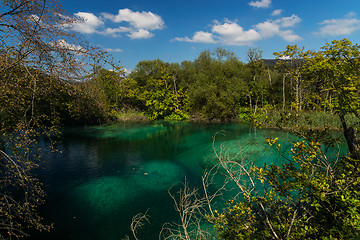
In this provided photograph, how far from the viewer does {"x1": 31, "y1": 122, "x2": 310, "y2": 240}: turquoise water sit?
30.4 feet

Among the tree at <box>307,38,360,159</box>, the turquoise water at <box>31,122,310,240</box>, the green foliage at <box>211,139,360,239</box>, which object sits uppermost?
the tree at <box>307,38,360,159</box>

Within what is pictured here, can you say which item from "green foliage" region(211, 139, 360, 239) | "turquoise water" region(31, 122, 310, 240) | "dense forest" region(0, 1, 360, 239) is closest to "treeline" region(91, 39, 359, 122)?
"turquoise water" region(31, 122, 310, 240)

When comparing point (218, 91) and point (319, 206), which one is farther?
point (218, 91)

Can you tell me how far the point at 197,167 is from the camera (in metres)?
15.4

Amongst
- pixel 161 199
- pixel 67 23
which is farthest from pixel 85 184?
pixel 67 23

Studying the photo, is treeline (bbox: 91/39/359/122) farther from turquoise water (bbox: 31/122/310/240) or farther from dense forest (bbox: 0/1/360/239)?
dense forest (bbox: 0/1/360/239)

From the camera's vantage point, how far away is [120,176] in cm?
1423

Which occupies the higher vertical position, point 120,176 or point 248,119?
point 248,119

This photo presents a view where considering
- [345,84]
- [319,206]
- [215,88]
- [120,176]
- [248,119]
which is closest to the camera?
[319,206]

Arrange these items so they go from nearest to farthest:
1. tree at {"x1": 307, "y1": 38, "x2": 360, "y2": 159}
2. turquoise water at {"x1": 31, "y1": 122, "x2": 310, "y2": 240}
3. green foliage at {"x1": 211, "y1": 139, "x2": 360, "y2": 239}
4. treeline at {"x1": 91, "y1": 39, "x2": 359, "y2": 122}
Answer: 1. green foliage at {"x1": 211, "y1": 139, "x2": 360, "y2": 239}
2. tree at {"x1": 307, "y1": 38, "x2": 360, "y2": 159}
3. turquoise water at {"x1": 31, "y1": 122, "x2": 310, "y2": 240}
4. treeline at {"x1": 91, "y1": 39, "x2": 359, "y2": 122}

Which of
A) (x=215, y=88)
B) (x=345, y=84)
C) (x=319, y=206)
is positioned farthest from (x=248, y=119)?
(x=215, y=88)

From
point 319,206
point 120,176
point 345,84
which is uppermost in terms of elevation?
point 345,84

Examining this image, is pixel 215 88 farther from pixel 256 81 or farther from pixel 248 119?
pixel 248 119

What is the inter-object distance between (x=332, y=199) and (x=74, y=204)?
11484mm
